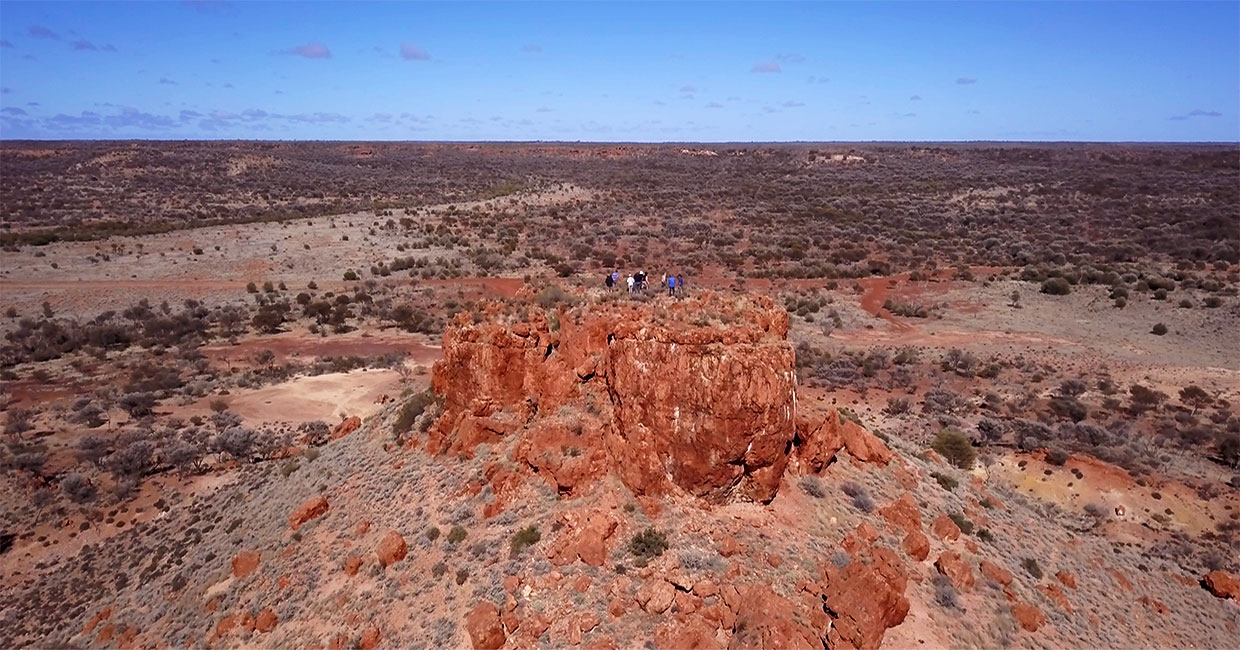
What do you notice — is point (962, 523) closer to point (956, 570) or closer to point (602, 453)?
point (956, 570)

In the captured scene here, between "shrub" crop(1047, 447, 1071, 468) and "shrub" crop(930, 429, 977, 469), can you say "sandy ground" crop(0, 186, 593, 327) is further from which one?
"shrub" crop(1047, 447, 1071, 468)

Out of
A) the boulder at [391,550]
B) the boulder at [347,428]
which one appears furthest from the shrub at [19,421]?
the boulder at [391,550]

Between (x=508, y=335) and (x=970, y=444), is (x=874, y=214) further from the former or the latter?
(x=508, y=335)

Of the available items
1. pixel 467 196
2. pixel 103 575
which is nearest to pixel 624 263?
pixel 103 575

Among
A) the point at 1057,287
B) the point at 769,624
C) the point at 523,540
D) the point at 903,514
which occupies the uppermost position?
the point at 523,540

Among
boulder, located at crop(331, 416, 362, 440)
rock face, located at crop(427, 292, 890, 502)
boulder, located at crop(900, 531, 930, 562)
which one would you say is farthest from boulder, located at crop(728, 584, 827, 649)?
boulder, located at crop(331, 416, 362, 440)

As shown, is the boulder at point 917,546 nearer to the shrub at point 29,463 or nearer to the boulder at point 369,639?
the boulder at point 369,639

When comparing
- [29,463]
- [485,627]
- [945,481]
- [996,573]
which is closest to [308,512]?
[485,627]
